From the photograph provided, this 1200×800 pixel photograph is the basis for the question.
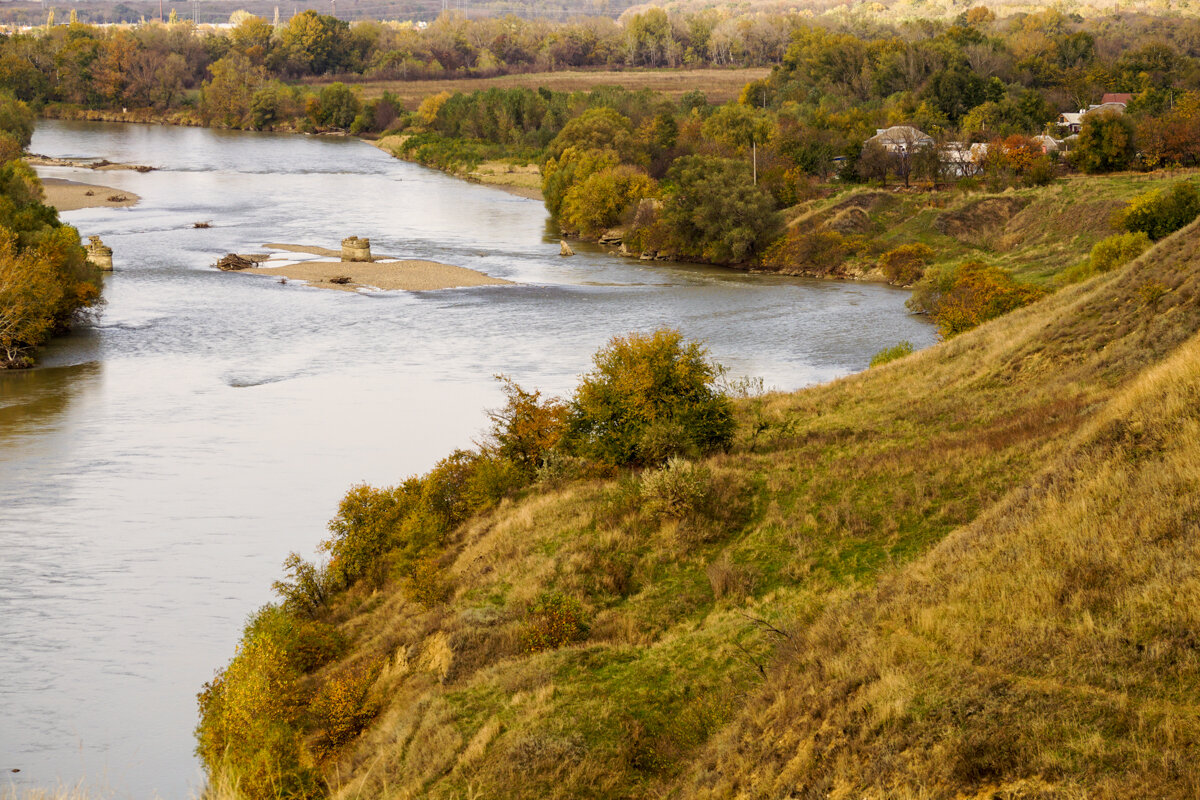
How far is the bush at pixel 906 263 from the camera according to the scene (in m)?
61.4

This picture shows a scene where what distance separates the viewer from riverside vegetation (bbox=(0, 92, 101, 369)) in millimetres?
41625

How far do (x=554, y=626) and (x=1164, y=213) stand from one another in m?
44.0

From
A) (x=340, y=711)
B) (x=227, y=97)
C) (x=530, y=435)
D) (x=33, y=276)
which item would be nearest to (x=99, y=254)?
(x=33, y=276)

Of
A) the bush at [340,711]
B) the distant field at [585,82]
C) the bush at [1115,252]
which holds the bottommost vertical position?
the bush at [340,711]

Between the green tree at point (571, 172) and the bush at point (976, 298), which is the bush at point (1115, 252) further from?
the green tree at point (571, 172)

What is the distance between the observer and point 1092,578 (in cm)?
1034

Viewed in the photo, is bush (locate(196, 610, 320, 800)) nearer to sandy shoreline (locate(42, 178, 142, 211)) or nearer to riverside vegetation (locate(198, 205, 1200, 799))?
riverside vegetation (locate(198, 205, 1200, 799))

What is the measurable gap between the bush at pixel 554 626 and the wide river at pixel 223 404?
18.9 ft

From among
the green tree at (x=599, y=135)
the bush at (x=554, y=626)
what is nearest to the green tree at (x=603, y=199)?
the green tree at (x=599, y=135)

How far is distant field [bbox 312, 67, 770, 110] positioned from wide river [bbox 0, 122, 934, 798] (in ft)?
284

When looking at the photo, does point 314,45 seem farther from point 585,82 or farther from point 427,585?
point 427,585

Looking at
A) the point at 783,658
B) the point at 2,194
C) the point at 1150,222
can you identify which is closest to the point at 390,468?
the point at 783,658

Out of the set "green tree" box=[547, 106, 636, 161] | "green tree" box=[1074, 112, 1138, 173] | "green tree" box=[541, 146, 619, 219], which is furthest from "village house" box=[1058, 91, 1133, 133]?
"green tree" box=[541, 146, 619, 219]

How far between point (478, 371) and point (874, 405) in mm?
18801
